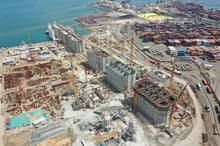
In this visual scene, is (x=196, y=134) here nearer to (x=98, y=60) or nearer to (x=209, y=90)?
(x=209, y=90)

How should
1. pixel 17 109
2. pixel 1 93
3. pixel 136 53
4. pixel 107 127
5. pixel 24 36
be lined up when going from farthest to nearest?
1. pixel 24 36
2. pixel 136 53
3. pixel 1 93
4. pixel 17 109
5. pixel 107 127

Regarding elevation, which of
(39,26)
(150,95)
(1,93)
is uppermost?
(39,26)

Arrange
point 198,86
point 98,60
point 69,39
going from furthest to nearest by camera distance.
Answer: point 69,39, point 98,60, point 198,86

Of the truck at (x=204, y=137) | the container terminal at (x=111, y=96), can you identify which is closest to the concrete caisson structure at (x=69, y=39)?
the container terminal at (x=111, y=96)

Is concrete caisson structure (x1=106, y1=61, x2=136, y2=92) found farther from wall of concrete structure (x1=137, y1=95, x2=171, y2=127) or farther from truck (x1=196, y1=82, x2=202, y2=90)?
truck (x1=196, y1=82, x2=202, y2=90)

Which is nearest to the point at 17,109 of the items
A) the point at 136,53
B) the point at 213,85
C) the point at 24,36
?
the point at 136,53

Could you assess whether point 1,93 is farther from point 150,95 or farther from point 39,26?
point 39,26

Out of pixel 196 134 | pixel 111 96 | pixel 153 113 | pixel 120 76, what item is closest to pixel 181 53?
pixel 120 76
